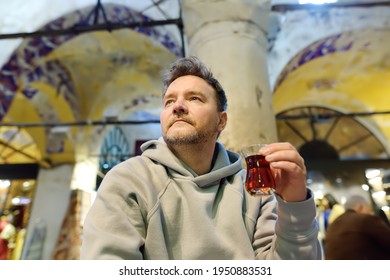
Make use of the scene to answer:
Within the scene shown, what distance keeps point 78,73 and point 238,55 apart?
229 inches

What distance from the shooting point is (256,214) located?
1551 millimetres

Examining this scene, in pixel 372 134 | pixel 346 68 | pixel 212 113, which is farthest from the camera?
pixel 372 134

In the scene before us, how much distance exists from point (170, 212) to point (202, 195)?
16 cm

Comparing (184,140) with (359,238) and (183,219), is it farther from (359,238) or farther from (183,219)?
(359,238)

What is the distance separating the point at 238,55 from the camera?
11.2 ft

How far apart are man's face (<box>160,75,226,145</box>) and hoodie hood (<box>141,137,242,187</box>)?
0.06 meters

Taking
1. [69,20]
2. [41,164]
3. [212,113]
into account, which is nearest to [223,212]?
[212,113]

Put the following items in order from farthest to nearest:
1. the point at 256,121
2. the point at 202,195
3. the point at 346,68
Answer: the point at 346,68 < the point at 256,121 < the point at 202,195

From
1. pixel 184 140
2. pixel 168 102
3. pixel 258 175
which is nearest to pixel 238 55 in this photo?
pixel 168 102

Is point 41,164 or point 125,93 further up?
point 125,93

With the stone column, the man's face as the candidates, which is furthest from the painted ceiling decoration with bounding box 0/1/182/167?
the man's face

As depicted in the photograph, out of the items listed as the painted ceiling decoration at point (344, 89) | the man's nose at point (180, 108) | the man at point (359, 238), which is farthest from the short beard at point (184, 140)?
the painted ceiling decoration at point (344, 89)

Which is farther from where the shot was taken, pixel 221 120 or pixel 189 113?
pixel 221 120
